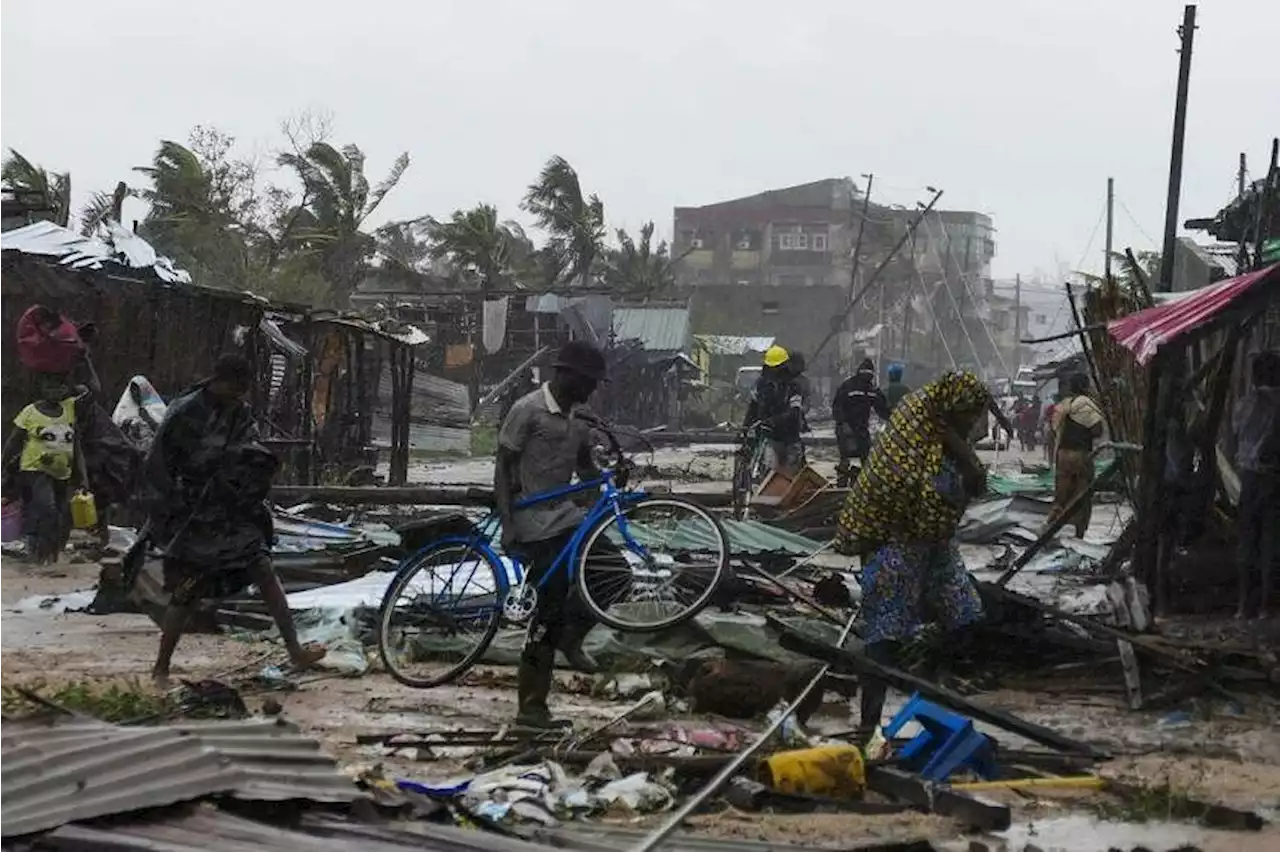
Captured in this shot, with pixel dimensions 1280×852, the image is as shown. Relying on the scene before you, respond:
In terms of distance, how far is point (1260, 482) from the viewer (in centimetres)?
971

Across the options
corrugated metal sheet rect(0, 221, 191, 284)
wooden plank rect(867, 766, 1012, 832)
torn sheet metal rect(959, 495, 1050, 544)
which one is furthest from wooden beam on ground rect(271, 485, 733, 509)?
wooden plank rect(867, 766, 1012, 832)

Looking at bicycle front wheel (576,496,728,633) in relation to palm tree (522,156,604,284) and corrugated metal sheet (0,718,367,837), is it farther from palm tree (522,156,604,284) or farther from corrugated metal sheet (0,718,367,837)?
palm tree (522,156,604,284)

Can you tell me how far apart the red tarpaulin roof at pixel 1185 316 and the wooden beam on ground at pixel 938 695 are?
2.81m

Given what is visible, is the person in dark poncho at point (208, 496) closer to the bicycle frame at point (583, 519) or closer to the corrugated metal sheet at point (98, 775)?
the bicycle frame at point (583, 519)

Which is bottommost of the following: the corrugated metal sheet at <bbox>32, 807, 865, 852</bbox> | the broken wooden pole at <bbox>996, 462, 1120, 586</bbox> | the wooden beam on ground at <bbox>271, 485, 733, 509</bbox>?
the corrugated metal sheet at <bbox>32, 807, 865, 852</bbox>

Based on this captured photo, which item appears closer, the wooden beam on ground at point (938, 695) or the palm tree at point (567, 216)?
the wooden beam on ground at point (938, 695)

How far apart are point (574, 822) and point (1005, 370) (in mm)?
79874

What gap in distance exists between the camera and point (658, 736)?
6.43 m

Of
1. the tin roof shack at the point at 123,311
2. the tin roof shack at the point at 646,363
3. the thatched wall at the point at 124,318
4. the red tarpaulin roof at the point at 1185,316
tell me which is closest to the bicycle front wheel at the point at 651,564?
the red tarpaulin roof at the point at 1185,316

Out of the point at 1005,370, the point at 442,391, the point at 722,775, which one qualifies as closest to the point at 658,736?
the point at 722,775

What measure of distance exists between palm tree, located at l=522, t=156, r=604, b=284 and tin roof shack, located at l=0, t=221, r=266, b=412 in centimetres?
2980

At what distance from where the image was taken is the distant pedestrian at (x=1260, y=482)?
31.7ft

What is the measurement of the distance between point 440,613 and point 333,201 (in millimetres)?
30857

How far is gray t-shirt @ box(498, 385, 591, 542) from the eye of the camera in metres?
7.04
